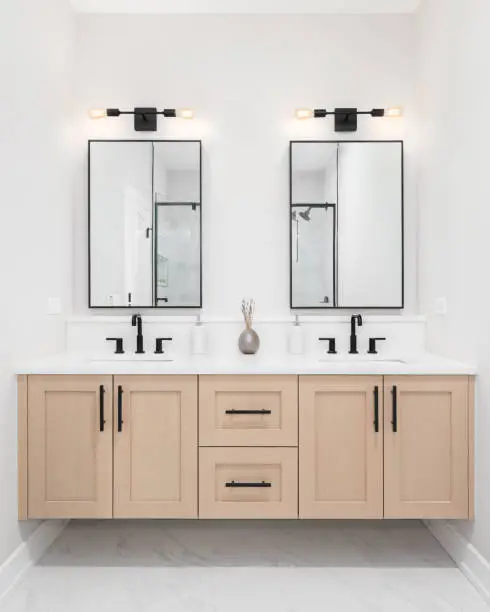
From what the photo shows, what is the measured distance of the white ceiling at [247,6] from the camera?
2576mm

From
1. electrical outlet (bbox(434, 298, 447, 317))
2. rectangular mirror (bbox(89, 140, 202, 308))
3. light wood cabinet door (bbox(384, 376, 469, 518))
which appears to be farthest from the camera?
rectangular mirror (bbox(89, 140, 202, 308))

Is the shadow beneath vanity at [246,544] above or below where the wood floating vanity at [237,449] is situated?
below

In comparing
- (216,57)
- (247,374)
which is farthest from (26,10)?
(247,374)

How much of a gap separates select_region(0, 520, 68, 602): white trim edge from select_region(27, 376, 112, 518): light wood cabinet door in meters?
0.16

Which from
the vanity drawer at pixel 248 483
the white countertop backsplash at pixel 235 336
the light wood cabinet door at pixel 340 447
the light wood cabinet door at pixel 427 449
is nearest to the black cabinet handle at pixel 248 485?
the vanity drawer at pixel 248 483

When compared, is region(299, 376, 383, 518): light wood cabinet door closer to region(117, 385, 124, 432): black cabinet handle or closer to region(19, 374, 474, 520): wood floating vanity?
region(19, 374, 474, 520): wood floating vanity

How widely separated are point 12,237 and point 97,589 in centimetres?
139

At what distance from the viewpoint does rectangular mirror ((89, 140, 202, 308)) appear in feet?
8.63

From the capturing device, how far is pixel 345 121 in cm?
265

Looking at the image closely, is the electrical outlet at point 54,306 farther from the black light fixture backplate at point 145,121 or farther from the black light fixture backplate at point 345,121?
the black light fixture backplate at point 345,121

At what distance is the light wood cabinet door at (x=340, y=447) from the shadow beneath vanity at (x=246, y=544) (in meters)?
0.33

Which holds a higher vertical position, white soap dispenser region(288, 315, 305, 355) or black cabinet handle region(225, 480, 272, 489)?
white soap dispenser region(288, 315, 305, 355)

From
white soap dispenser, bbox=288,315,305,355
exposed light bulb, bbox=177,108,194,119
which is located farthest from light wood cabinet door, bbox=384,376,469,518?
exposed light bulb, bbox=177,108,194,119

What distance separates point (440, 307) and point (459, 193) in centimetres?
52
